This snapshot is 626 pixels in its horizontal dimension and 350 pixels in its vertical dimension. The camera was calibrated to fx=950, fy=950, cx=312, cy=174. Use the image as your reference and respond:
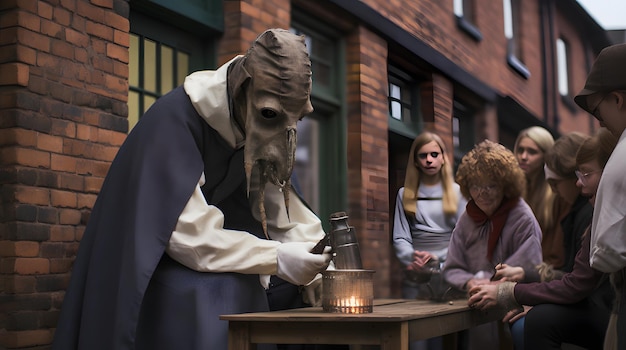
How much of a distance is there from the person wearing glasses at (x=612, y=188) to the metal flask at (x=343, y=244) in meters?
0.81

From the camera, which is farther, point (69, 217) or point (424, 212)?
point (424, 212)

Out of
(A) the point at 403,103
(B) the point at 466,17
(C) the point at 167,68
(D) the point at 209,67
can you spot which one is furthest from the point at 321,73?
(B) the point at 466,17

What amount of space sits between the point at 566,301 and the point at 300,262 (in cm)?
127

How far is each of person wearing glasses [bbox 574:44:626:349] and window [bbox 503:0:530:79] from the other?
614 centimetres

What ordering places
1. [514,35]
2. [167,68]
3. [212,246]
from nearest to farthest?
1. [212,246]
2. [167,68]
3. [514,35]

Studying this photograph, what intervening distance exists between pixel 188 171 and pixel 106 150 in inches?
34.2

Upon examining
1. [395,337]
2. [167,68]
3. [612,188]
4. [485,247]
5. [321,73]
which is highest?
[321,73]

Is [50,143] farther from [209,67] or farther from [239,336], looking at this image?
[209,67]

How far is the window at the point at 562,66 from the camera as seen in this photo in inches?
454

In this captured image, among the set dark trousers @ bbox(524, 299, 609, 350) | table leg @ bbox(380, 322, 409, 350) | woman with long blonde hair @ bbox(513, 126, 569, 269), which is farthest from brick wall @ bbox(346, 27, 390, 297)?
table leg @ bbox(380, 322, 409, 350)

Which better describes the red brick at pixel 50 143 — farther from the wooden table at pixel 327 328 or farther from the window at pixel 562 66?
the window at pixel 562 66

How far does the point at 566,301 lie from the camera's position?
12.9 ft

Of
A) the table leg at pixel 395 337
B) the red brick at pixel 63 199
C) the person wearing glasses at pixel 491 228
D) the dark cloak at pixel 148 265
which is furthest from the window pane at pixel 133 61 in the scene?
the table leg at pixel 395 337

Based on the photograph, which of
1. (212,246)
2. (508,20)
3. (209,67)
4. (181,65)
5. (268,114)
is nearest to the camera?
(212,246)
